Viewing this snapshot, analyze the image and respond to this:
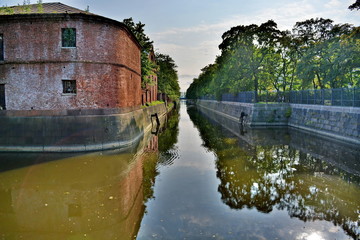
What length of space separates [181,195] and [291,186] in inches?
164

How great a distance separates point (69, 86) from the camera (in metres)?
17.1

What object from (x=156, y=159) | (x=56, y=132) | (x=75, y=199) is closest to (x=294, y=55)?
(x=156, y=159)

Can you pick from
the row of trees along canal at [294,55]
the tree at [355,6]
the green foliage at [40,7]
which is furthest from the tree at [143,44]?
the tree at [355,6]

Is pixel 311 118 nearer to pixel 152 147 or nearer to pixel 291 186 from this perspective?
pixel 152 147

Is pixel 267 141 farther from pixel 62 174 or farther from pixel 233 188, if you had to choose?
pixel 62 174

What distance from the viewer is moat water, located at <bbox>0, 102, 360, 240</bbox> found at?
273 inches

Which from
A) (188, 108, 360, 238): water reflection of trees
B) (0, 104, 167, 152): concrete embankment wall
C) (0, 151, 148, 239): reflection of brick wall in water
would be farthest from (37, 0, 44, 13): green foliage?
(188, 108, 360, 238): water reflection of trees

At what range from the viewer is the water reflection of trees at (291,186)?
7.96 metres

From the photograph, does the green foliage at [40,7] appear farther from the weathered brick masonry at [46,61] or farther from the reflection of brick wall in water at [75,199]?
the reflection of brick wall in water at [75,199]

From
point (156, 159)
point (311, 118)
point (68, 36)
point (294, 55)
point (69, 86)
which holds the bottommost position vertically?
point (156, 159)

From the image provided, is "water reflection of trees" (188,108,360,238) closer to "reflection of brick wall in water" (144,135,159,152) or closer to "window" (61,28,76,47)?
"reflection of brick wall in water" (144,135,159,152)

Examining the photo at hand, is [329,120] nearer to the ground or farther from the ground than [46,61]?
nearer to the ground

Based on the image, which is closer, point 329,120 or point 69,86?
point 69,86

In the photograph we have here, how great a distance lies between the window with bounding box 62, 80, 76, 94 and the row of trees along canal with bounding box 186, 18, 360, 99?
20124mm
